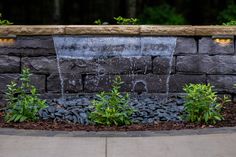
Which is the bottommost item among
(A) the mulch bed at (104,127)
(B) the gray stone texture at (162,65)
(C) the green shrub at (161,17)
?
(A) the mulch bed at (104,127)

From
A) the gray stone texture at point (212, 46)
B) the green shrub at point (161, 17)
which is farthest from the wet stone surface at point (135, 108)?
the green shrub at point (161, 17)

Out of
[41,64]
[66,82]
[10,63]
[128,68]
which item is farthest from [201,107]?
[10,63]

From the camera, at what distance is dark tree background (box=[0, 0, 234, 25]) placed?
46.6 feet

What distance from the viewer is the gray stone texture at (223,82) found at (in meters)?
7.35

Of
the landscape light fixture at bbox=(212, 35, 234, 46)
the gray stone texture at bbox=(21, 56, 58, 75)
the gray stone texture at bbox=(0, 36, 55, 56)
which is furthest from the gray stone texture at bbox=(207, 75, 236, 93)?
the gray stone texture at bbox=(0, 36, 55, 56)

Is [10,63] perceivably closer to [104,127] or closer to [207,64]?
[104,127]

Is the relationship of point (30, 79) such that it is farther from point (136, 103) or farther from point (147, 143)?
point (147, 143)

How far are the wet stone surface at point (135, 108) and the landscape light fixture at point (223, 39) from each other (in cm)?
101

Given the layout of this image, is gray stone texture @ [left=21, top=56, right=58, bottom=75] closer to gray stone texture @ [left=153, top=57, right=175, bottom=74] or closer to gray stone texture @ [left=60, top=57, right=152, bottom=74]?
gray stone texture @ [left=60, top=57, right=152, bottom=74]

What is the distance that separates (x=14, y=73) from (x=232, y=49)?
10.6ft

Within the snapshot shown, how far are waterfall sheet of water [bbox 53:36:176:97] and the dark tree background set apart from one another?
6.69 meters

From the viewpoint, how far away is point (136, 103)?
22.6 feet

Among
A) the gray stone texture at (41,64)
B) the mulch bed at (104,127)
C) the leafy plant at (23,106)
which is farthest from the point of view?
the gray stone texture at (41,64)

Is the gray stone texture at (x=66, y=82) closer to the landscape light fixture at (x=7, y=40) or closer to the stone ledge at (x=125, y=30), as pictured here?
the stone ledge at (x=125, y=30)
